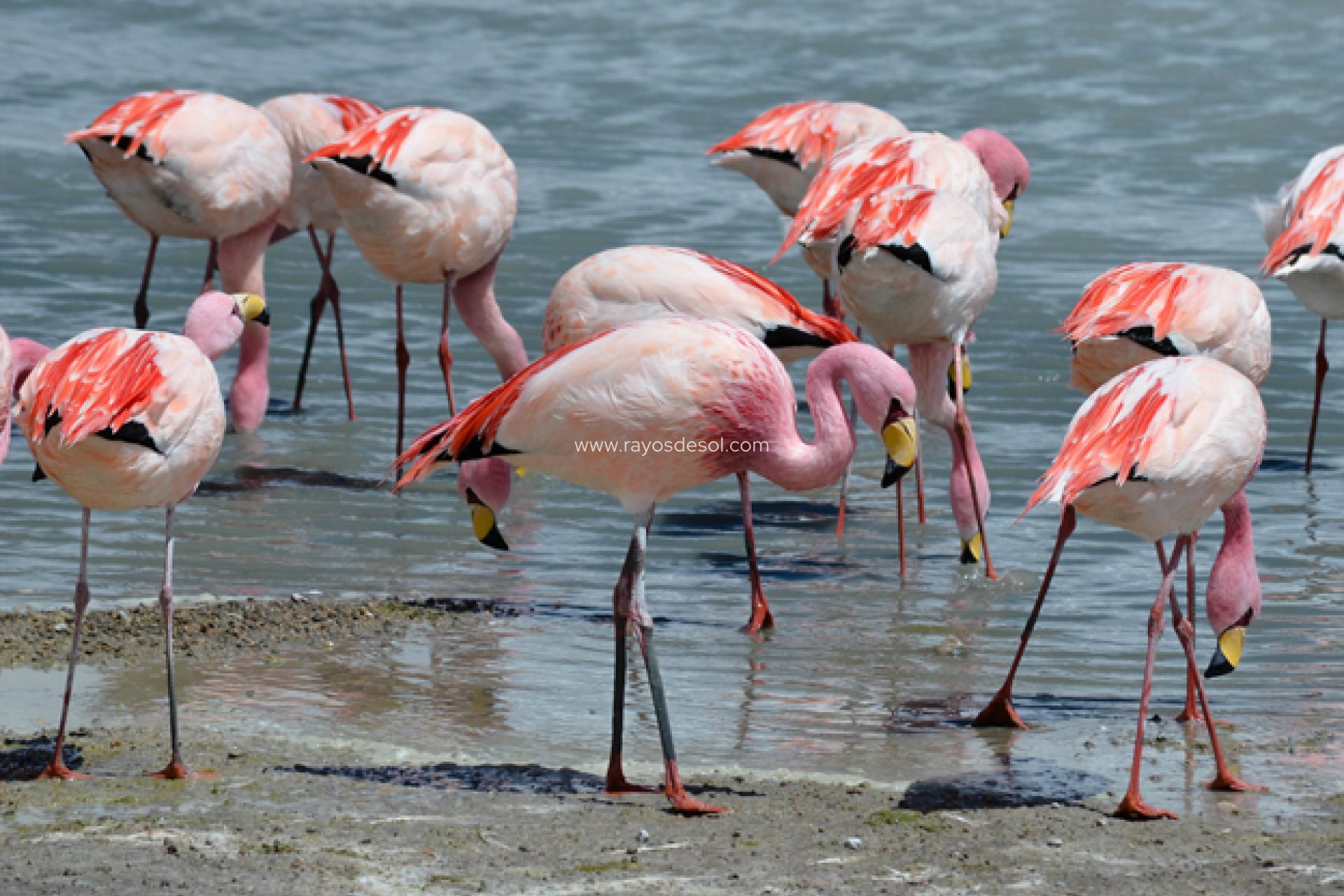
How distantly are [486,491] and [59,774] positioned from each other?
6.06ft

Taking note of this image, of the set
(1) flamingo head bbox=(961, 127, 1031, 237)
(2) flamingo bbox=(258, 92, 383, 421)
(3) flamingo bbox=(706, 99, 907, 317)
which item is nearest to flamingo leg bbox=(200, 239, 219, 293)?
(2) flamingo bbox=(258, 92, 383, 421)

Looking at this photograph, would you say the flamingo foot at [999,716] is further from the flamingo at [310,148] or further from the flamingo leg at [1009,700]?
the flamingo at [310,148]

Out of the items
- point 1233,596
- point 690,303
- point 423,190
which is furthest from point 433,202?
point 1233,596

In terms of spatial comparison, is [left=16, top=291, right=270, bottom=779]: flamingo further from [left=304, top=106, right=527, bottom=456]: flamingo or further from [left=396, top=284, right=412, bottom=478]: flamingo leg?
[left=396, top=284, right=412, bottom=478]: flamingo leg

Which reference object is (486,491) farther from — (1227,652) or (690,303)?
(1227,652)

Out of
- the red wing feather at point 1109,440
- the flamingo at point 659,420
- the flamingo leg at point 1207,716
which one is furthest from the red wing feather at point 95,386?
the flamingo leg at point 1207,716

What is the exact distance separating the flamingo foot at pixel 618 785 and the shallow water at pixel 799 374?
25cm

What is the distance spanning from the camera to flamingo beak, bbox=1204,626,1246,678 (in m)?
5.07

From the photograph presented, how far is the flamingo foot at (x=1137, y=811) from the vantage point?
14.1ft

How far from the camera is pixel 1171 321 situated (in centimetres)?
613

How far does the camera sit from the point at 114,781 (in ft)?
14.1

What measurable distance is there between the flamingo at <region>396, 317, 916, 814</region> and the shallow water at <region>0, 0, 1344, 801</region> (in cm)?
60

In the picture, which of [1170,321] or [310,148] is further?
[310,148]

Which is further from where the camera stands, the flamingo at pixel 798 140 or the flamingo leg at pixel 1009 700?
the flamingo at pixel 798 140
